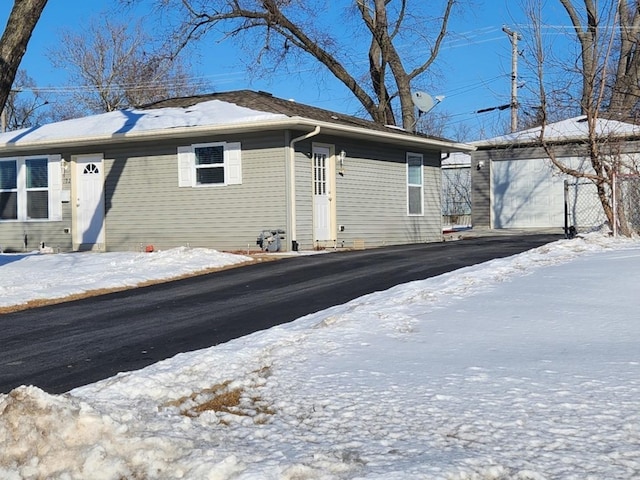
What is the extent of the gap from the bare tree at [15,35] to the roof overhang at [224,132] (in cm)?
460

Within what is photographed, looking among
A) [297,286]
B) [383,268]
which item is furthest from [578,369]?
[383,268]

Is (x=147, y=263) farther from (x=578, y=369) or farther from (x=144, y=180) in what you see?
(x=578, y=369)

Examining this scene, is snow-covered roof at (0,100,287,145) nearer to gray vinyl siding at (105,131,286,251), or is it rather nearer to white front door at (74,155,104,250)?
gray vinyl siding at (105,131,286,251)

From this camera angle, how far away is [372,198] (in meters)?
18.3

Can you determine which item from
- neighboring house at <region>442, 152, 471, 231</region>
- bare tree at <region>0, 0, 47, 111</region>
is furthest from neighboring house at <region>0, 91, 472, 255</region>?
neighboring house at <region>442, 152, 471, 231</region>

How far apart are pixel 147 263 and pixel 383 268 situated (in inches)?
163

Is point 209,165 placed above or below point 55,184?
above

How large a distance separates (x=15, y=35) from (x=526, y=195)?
1771 centimetres

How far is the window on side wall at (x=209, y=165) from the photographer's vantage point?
16.0 metres

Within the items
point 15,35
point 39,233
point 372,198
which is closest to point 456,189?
point 372,198

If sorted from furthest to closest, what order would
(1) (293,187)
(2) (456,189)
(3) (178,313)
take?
1. (2) (456,189)
2. (1) (293,187)
3. (3) (178,313)

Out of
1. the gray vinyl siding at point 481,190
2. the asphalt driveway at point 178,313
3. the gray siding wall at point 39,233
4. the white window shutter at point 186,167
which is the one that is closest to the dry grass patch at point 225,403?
the asphalt driveway at point 178,313

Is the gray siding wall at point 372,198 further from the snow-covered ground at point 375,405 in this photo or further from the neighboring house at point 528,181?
the snow-covered ground at point 375,405

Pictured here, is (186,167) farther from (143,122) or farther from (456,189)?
(456,189)
